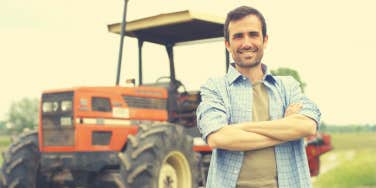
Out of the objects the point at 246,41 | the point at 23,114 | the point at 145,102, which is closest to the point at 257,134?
the point at 246,41

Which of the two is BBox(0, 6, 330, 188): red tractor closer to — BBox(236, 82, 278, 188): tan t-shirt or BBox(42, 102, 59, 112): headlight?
BBox(42, 102, 59, 112): headlight

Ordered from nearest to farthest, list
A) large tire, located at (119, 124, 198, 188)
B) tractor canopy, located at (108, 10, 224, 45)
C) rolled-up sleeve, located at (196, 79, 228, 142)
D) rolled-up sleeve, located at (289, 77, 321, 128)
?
rolled-up sleeve, located at (196, 79, 228, 142)
rolled-up sleeve, located at (289, 77, 321, 128)
large tire, located at (119, 124, 198, 188)
tractor canopy, located at (108, 10, 224, 45)

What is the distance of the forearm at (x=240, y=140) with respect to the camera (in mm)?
2416

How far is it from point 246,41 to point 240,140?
44cm

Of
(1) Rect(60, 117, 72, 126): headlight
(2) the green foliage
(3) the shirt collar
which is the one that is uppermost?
(3) the shirt collar

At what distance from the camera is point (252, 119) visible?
8.21 ft

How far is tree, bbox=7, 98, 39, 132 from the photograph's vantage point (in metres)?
67.5

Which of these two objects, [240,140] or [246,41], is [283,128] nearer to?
[240,140]

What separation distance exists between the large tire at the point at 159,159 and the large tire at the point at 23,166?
1430 millimetres

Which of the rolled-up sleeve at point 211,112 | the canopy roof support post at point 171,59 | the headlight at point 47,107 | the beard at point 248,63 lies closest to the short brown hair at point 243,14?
the beard at point 248,63

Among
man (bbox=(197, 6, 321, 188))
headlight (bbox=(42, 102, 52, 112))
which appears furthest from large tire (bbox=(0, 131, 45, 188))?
man (bbox=(197, 6, 321, 188))

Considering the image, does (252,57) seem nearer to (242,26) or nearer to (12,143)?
(242,26)

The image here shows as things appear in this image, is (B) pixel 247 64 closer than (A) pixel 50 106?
Yes

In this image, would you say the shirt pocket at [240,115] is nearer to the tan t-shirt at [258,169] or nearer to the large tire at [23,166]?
the tan t-shirt at [258,169]
